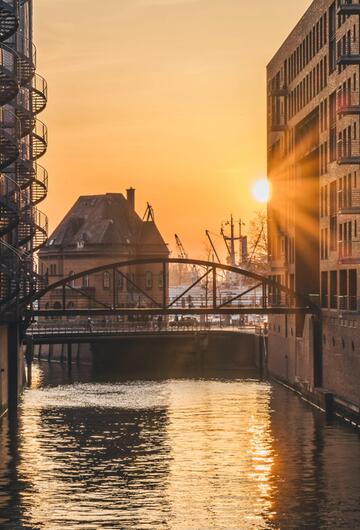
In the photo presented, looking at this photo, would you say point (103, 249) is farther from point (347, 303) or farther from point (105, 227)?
point (347, 303)

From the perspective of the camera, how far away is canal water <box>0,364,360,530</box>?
4519cm

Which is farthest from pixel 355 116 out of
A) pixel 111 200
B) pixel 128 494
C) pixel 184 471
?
pixel 111 200

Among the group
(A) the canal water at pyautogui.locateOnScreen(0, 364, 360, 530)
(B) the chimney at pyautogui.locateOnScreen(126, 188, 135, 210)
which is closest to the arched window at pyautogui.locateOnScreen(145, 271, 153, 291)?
(B) the chimney at pyautogui.locateOnScreen(126, 188, 135, 210)

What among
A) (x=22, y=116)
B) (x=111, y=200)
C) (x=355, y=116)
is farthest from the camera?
(x=111, y=200)

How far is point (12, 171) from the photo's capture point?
272 feet

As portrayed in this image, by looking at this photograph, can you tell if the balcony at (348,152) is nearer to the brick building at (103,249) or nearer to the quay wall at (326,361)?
the quay wall at (326,361)

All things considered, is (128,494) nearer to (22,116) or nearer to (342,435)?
(342,435)

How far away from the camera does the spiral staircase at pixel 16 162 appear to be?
2468 inches

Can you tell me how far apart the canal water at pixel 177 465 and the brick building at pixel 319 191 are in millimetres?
4317

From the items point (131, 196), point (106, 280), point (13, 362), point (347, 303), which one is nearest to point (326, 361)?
point (347, 303)

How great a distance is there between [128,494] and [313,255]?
1722 inches

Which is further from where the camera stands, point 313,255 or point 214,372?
point 214,372

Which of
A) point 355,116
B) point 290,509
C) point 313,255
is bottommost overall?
point 290,509

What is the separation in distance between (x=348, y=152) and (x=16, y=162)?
18124 millimetres
